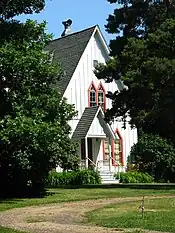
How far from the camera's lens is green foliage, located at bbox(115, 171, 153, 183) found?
4181 centimetres

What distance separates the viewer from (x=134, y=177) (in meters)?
42.2

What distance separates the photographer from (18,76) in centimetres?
2184

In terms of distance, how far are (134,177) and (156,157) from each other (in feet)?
12.4

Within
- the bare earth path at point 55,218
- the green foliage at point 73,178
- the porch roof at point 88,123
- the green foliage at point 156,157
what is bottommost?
the bare earth path at point 55,218

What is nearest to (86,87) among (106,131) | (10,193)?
(106,131)

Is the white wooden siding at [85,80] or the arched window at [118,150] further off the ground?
the white wooden siding at [85,80]

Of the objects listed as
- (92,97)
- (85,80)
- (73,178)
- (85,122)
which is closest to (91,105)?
(92,97)

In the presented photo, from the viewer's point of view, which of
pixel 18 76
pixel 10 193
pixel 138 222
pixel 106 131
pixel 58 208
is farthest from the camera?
pixel 106 131

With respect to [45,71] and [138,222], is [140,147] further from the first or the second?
[138,222]

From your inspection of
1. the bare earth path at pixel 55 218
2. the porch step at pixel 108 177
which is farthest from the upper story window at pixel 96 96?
the bare earth path at pixel 55 218

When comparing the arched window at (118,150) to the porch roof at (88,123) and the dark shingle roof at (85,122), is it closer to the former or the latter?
the porch roof at (88,123)

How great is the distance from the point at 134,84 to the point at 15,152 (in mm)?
9576

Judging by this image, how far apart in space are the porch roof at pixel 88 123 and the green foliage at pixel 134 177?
304cm

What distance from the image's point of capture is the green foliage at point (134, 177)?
41806 mm
